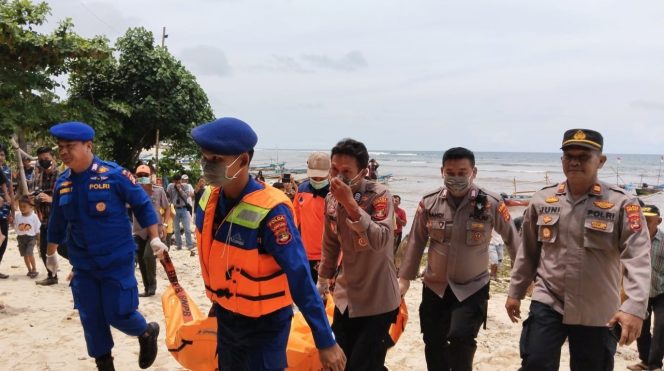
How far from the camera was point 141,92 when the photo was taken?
1720cm

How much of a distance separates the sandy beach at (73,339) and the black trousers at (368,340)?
151 centimetres

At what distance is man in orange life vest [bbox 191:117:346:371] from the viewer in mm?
2295

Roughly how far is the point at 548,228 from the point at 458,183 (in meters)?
0.83

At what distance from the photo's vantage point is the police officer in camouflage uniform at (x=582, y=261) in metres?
2.99

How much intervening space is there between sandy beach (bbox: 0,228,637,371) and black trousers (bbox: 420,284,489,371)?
99 cm

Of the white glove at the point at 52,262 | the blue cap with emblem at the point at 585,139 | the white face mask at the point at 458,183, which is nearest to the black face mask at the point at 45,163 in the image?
the white glove at the point at 52,262

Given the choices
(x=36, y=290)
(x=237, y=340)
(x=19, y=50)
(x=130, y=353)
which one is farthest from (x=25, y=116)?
(x=237, y=340)

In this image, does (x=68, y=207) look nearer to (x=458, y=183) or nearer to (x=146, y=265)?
(x=458, y=183)

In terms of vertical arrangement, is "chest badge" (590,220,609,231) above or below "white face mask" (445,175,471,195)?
below

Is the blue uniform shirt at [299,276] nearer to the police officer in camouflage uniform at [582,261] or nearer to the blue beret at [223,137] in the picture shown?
the blue beret at [223,137]

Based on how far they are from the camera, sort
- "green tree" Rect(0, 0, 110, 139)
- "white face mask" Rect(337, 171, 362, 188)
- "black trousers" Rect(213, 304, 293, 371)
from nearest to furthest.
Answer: "black trousers" Rect(213, 304, 293, 371), "white face mask" Rect(337, 171, 362, 188), "green tree" Rect(0, 0, 110, 139)

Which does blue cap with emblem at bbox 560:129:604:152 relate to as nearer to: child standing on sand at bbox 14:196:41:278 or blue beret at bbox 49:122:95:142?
blue beret at bbox 49:122:95:142

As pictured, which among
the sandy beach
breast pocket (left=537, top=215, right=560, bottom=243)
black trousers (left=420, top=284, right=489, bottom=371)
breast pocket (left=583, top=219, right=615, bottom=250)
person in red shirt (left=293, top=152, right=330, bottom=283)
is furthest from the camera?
person in red shirt (left=293, top=152, right=330, bottom=283)

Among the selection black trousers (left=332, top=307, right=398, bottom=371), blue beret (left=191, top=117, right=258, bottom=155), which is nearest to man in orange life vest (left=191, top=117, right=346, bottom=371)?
blue beret (left=191, top=117, right=258, bottom=155)
